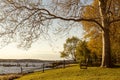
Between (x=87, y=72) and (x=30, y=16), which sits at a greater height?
(x=30, y=16)

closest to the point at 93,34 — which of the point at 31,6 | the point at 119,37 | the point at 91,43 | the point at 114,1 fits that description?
the point at 91,43

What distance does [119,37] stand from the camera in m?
47.6

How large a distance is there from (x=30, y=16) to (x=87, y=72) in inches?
338

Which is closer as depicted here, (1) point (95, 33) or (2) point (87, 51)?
(1) point (95, 33)

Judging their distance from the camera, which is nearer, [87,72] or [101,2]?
[87,72]

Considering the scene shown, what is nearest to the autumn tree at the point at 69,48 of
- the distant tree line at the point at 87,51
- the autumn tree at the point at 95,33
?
the distant tree line at the point at 87,51

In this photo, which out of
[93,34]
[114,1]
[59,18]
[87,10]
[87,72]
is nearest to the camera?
[87,72]

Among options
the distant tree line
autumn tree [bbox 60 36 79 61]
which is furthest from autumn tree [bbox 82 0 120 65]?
autumn tree [bbox 60 36 79 61]

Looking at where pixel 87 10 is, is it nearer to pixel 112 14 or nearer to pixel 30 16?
pixel 112 14

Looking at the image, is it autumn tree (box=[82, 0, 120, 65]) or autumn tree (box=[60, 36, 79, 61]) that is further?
autumn tree (box=[60, 36, 79, 61])

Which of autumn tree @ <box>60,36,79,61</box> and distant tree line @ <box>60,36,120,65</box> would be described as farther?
autumn tree @ <box>60,36,79,61</box>

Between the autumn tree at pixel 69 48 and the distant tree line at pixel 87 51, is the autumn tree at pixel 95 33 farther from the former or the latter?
the autumn tree at pixel 69 48

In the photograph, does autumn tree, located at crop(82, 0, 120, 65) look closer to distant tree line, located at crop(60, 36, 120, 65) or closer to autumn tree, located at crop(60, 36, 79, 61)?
distant tree line, located at crop(60, 36, 120, 65)

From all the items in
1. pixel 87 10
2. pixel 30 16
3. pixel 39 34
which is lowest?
pixel 39 34
